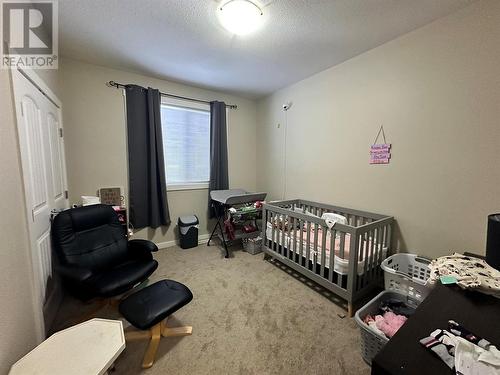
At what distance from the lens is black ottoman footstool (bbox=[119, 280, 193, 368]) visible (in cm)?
139

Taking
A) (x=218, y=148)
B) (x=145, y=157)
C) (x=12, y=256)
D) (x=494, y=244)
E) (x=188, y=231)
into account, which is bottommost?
(x=188, y=231)

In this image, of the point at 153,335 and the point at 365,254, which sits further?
the point at 365,254

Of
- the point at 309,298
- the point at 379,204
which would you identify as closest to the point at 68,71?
the point at 309,298

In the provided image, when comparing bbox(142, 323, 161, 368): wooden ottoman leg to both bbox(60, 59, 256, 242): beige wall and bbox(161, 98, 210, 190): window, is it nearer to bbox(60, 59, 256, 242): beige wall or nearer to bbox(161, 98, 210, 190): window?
bbox(60, 59, 256, 242): beige wall

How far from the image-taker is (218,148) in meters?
3.54

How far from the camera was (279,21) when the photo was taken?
1.79 m

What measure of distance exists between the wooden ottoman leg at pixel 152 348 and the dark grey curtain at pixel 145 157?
5.61ft

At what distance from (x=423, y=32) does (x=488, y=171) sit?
1.29 m

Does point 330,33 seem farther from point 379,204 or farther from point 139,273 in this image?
point 139,273

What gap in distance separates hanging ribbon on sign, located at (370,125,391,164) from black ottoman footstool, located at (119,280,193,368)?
7.30 ft

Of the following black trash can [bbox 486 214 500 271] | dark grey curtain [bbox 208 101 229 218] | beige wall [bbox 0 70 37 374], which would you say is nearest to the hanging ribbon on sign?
black trash can [bbox 486 214 500 271]

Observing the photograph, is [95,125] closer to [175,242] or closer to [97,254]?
[97,254]

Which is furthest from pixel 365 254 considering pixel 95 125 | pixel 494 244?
pixel 95 125

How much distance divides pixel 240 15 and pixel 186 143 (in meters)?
2.11
